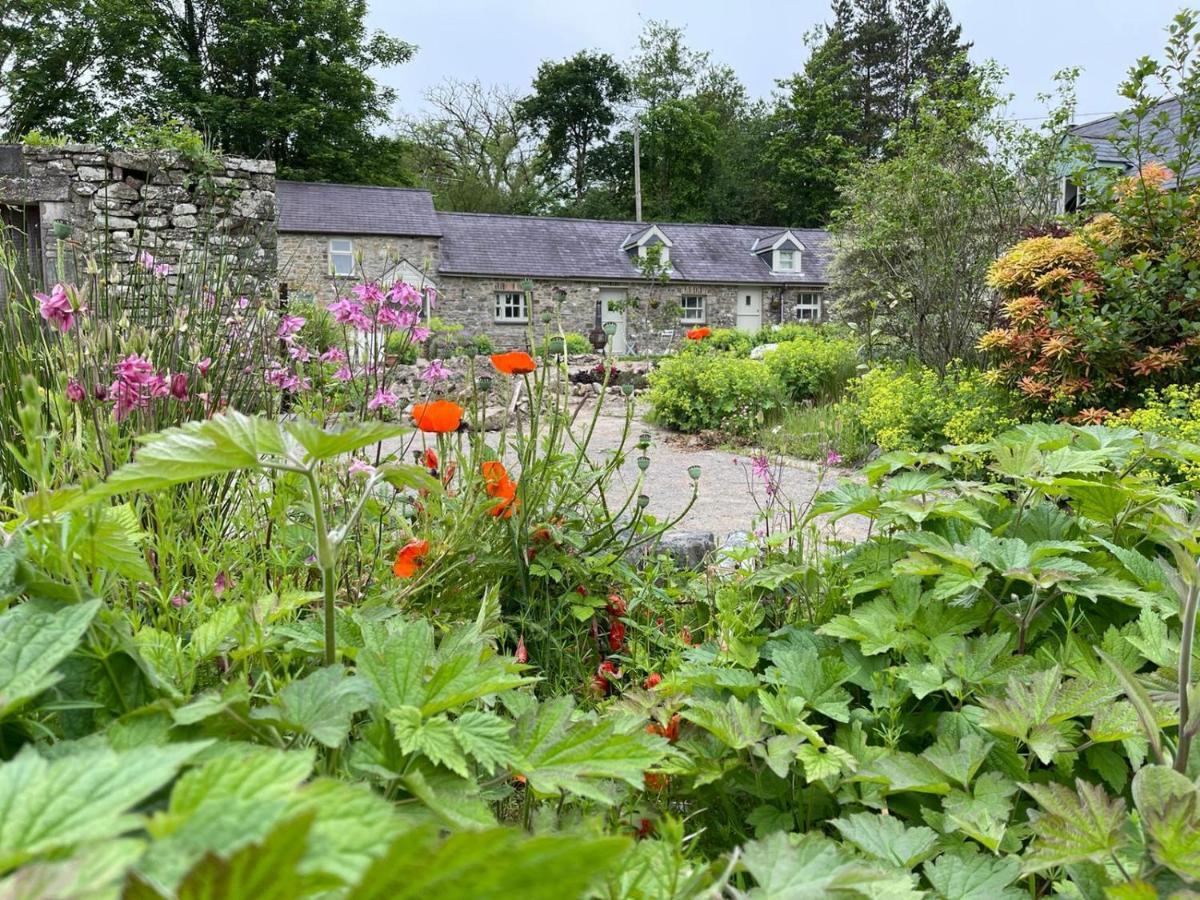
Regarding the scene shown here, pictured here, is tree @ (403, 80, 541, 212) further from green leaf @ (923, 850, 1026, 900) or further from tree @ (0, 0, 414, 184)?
green leaf @ (923, 850, 1026, 900)

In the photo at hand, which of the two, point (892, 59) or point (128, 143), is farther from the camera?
point (892, 59)

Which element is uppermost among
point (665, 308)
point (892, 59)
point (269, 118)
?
point (892, 59)

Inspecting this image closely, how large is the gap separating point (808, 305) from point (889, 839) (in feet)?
83.0

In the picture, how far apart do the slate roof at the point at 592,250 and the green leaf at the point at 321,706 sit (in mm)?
21625

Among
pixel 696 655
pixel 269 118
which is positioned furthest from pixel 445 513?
pixel 269 118

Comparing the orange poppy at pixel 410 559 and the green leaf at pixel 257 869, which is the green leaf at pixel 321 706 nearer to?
the green leaf at pixel 257 869

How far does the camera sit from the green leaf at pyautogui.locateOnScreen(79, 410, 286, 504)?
2.13ft

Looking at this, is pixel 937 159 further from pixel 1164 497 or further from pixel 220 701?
pixel 220 701

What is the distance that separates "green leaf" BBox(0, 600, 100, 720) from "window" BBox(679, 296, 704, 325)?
76.4ft

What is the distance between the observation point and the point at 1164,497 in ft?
4.75

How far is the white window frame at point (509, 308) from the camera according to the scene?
22375mm

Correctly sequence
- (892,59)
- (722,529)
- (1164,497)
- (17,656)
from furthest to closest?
(892,59), (722,529), (1164,497), (17,656)

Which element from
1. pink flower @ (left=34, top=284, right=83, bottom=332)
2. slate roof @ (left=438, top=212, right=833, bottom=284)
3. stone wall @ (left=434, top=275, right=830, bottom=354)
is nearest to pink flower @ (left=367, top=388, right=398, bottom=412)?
pink flower @ (left=34, top=284, right=83, bottom=332)

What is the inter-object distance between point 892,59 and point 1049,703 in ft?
126
